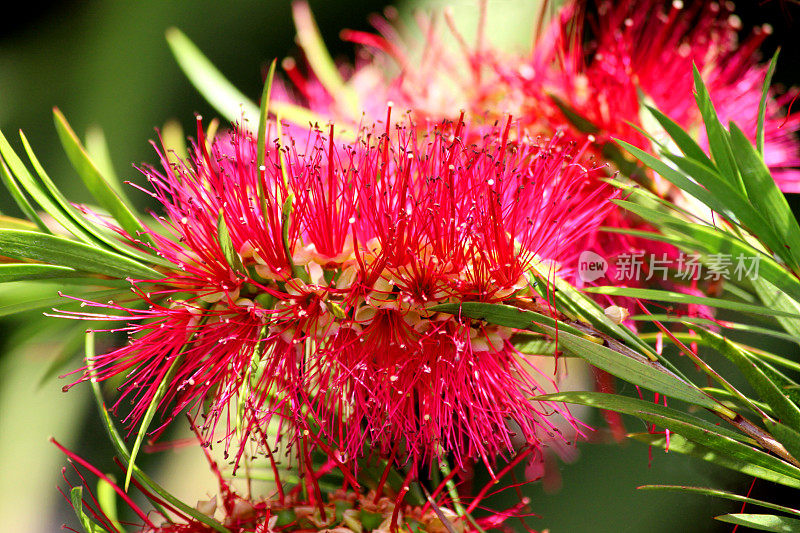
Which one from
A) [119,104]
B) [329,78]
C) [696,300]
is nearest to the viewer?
[696,300]

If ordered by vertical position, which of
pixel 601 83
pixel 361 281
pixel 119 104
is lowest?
pixel 361 281

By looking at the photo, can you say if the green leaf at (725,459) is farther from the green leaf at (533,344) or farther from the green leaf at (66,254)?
the green leaf at (66,254)

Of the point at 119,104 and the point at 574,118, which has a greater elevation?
the point at 119,104

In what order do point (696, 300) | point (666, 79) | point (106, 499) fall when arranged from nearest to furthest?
point (696, 300), point (106, 499), point (666, 79)

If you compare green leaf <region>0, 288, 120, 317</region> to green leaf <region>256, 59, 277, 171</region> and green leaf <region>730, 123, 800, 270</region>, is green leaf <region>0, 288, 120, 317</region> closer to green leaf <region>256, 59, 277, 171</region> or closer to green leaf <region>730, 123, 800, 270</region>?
green leaf <region>256, 59, 277, 171</region>

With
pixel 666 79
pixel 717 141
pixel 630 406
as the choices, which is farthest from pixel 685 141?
pixel 666 79

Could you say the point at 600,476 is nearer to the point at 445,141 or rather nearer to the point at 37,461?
the point at 445,141

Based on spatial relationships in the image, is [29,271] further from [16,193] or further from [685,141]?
[685,141]
